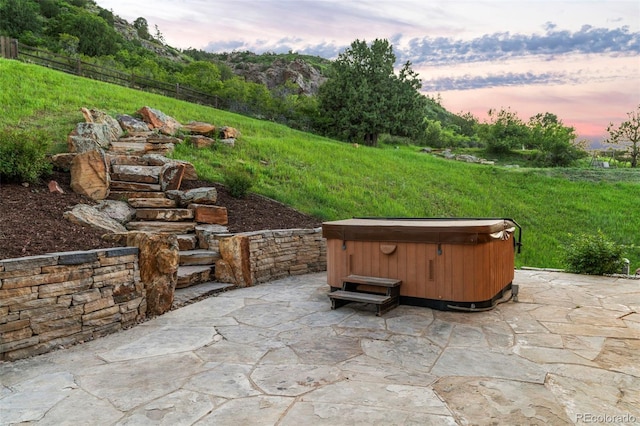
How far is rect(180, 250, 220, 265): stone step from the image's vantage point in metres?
5.50

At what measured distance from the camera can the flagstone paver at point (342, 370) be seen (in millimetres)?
2195

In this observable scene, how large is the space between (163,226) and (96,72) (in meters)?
13.4

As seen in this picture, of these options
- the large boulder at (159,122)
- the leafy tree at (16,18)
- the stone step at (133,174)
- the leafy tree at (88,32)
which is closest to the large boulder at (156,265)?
the stone step at (133,174)

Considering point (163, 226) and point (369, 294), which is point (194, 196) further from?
point (369, 294)

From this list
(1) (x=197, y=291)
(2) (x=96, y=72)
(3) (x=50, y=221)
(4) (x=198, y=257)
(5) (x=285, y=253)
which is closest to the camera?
(3) (x=50, y=221)

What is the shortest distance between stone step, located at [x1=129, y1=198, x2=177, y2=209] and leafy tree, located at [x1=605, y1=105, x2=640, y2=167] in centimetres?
2667

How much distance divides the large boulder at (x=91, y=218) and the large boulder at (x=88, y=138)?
1.75 metres

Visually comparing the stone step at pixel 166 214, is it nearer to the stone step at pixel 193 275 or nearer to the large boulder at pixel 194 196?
the large boulder at pixel 194 196

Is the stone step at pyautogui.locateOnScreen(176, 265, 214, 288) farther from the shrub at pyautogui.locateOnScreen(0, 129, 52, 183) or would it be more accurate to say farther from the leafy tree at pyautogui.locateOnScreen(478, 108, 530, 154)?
the leafy tree at pyautogui.locateOnScreen(478, 108, 530, 154)

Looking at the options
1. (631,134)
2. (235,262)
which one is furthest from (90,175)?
(631,134)

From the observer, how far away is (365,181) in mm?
11266

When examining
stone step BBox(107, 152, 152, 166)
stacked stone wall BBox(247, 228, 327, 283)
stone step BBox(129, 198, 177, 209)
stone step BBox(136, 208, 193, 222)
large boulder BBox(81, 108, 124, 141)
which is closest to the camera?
stacked stone wall BBox(247, 228, 327, 283)

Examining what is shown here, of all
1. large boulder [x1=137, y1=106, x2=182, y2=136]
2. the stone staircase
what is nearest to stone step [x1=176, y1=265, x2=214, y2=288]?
the stone staircase

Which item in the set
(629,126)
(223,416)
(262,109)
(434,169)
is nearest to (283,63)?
(262,109)
